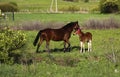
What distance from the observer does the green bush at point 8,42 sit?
54.3 feet

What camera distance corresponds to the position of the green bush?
1656 centimetres

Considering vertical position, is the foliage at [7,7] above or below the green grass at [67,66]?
below

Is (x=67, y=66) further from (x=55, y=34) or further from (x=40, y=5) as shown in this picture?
(x=40, y=5)

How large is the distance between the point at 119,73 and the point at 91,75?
1.38 metres

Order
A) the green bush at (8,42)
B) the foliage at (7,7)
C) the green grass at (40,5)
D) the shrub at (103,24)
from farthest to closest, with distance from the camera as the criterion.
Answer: the green grass at (40,5) < the foliage at (7,7) < the shrub at (103,24) < the green bush at (8,42)

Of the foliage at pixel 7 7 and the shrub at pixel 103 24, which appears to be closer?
the shrub at pixel 103 24

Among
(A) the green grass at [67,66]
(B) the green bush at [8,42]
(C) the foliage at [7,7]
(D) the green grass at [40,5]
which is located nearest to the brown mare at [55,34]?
(A) the green grass at [67,66]

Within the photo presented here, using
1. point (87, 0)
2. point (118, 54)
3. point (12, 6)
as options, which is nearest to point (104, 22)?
point (118, 54)

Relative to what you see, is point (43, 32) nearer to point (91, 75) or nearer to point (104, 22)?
point (91, 75)

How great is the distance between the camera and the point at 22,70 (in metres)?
14.4

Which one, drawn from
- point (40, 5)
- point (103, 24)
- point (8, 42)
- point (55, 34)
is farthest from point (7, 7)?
point (8, 42)

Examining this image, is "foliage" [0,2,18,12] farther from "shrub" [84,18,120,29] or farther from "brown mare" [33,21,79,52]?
"brown mare" [33,21,79,52]

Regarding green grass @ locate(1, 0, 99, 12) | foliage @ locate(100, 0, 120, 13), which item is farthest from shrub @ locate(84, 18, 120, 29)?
green grass @ locate(1, 0, 99, 12)

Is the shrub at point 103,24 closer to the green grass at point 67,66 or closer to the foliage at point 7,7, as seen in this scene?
the green grass at point 67,66
